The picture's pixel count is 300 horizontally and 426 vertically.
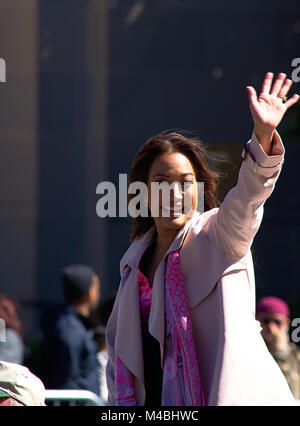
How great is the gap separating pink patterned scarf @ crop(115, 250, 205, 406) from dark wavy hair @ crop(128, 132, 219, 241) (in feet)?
0.94

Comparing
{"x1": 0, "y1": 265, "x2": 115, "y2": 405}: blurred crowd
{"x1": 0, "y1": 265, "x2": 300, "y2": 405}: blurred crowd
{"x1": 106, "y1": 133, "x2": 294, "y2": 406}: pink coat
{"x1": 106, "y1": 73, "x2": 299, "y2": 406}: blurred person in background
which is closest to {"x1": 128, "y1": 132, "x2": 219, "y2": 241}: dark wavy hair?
{"x1": 106, "y1": 73, "x2": 299, "y2": 406}: blurred person in background

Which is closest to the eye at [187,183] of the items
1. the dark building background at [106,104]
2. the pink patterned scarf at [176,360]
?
the pink patterned scarf at [176,360]

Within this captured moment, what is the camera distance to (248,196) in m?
2.40

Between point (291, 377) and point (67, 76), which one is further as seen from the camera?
point (67, 76)

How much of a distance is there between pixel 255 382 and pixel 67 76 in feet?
33.1

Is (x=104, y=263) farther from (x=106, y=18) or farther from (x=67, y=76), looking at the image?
(x=106, y=18)

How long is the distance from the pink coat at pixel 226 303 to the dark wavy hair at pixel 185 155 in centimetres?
12

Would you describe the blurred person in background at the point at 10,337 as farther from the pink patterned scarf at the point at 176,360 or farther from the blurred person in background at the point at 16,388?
the pink patterned scarf at the point at 176,360

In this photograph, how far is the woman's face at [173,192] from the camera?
106 inches

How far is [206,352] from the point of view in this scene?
253cm

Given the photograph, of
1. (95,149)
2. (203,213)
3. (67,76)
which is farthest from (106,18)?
(203,213)

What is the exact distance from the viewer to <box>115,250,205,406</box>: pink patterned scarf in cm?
248

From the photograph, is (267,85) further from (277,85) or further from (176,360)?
(176,360)

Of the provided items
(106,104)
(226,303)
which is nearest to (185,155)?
(226,303)
